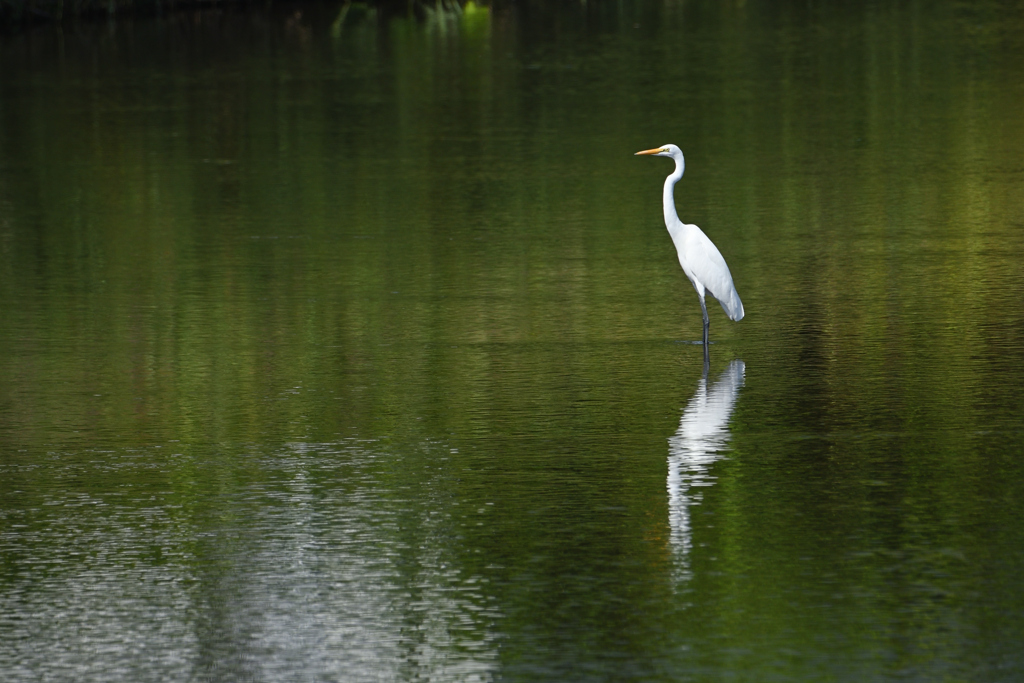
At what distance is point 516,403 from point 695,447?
127 centimetres

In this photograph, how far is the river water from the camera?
669 centimetres

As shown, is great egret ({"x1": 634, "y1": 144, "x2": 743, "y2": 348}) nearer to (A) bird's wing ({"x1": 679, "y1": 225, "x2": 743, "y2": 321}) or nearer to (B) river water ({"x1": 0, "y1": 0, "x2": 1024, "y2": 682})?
(A) bird's wing ({"x1": 679, "y1": 225, "x2": 743, "y2": 321})

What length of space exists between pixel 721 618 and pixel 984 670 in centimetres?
95

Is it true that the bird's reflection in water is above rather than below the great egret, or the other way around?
below

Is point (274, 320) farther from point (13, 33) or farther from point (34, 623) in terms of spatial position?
point (13, 33)

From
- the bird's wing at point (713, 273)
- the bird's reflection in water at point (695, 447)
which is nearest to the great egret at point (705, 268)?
the bird's wing at point (713, 273)

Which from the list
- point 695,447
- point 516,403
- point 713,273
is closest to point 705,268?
point 713,273

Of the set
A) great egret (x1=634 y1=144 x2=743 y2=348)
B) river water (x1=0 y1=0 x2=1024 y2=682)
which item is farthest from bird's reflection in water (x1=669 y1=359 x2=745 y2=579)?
great egret (x1=634 y1=144 x2=743 y2=348)

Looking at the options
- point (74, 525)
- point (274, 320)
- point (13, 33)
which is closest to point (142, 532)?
point (74, 525)

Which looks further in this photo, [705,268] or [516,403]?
[705,268]

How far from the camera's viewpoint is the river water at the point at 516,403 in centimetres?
669

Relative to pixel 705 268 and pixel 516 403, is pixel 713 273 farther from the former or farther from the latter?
pixel 516 403

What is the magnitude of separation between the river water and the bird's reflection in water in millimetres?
25

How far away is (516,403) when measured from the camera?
10.1m
